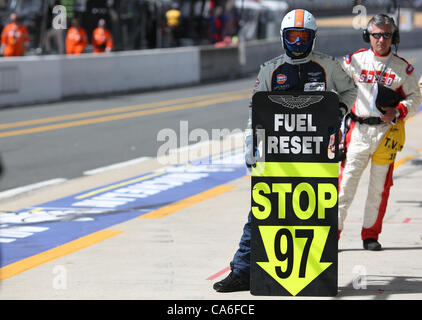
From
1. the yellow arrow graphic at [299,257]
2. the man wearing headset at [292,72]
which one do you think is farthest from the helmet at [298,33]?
the yellow arrow graphic at [299,257]

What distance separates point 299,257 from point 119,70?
19.7m

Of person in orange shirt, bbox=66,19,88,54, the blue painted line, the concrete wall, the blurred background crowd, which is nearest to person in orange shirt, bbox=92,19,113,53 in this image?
the blurred background crowd

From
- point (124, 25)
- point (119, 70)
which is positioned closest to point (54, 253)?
point (119, 70)

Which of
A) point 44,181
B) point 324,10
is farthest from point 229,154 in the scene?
point 324,10

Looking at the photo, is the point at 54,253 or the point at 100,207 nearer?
the point at 54,253

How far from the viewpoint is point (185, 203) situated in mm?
10141

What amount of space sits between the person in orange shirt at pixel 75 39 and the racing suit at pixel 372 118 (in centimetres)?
2206

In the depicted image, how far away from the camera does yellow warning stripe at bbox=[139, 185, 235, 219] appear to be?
9492 millimetres

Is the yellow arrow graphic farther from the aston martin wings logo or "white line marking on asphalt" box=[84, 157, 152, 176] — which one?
"white line marking on asphalt" box=[84, 157, 152, 176]

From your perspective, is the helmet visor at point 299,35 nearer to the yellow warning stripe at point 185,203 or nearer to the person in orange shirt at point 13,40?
the yellow warning stripe at point 185,203

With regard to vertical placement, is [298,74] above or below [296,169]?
above

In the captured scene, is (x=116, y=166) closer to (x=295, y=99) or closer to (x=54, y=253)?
(x=54, y=253)

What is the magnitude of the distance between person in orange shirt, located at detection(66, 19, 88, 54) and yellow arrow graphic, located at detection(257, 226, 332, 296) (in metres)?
23.6

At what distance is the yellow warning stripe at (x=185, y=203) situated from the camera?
9.49 metres
